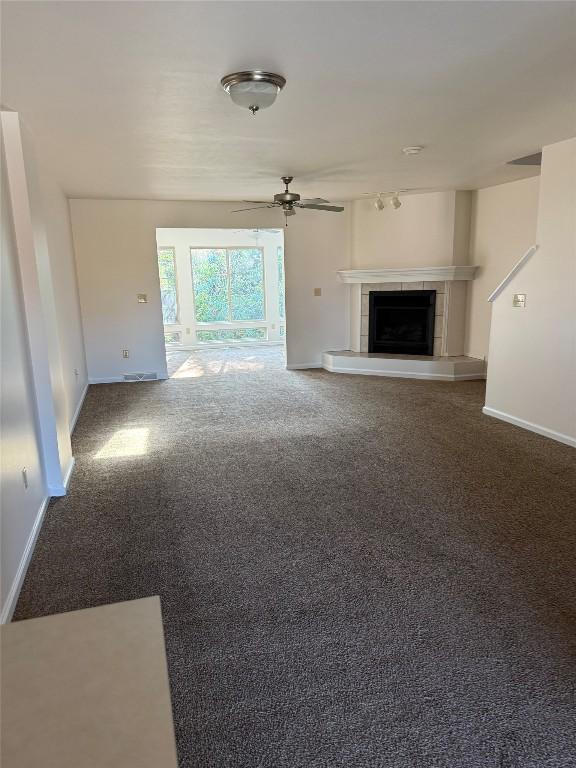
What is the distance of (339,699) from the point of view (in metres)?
1.61

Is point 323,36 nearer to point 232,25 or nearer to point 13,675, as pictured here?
point 232,25

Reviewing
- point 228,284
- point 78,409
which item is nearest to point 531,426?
point 78,409

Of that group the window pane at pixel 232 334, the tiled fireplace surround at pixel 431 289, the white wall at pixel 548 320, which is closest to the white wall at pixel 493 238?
the tiled fireplace surround at pixel 431 289

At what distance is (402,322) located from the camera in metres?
7.11

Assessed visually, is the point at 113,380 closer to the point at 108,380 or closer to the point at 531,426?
the point at 108,380

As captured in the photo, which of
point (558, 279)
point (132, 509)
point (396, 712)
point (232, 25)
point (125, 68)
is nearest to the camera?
point (396, 712)

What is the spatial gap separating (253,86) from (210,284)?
7397 millimetres

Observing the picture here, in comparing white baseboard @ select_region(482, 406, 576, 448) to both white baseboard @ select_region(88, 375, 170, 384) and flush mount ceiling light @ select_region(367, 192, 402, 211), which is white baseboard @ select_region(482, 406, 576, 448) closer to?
flush mount ceiling light @ select_region(367, 192, 402, 211)

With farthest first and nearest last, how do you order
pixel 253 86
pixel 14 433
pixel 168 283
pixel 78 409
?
1. pixel 168 283
2. pixel 78 409
3. pixel 253 86
4. pixel 14 433

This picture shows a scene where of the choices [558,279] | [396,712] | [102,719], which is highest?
[558,279]

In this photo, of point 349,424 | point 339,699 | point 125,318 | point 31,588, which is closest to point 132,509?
point 31,588

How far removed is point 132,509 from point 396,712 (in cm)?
197

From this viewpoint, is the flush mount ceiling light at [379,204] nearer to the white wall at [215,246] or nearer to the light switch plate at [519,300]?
the light switch plate at [519,300]

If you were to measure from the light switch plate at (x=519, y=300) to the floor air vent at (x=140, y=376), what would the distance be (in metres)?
4.66
